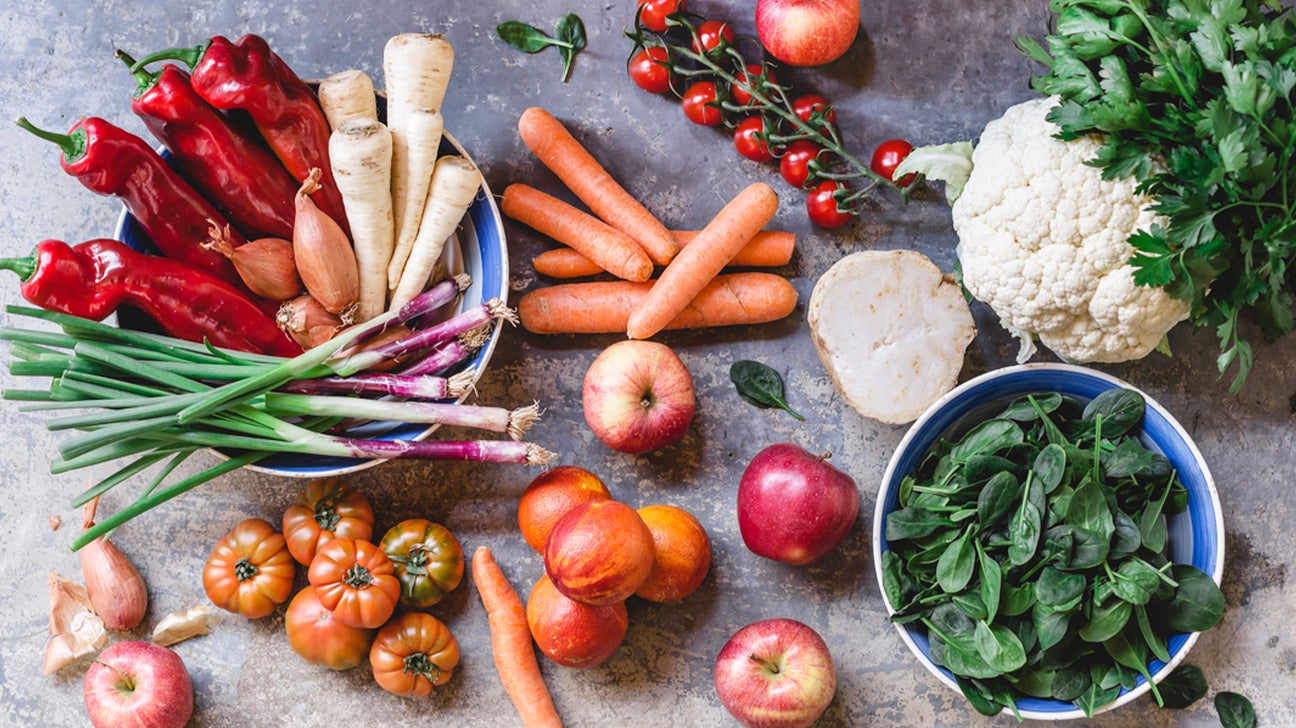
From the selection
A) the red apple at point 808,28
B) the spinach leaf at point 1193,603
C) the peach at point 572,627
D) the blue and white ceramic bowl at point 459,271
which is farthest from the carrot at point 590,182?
the spinach leaf at point 1193,603

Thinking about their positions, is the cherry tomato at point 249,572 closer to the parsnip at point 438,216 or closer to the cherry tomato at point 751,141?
the parsnip at point 438,216

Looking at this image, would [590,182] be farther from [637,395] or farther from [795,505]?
[795,505]

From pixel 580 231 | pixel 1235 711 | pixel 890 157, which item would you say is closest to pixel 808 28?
pixel 890 157

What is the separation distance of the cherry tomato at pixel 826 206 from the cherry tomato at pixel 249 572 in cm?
109

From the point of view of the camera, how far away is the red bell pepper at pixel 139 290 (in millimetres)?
1419

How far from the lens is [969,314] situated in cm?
165

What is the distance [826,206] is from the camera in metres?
1.65

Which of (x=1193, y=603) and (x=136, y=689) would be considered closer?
(x=1193, y=603)

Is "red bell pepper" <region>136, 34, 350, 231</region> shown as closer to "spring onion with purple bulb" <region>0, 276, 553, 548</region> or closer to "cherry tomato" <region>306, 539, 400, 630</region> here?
"spring onion with purple bulb" <region>0, 276, 553, 548</region>

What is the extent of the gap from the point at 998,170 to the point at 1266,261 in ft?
1.26

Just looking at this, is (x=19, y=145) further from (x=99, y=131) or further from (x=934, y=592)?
(x=934, y=592)

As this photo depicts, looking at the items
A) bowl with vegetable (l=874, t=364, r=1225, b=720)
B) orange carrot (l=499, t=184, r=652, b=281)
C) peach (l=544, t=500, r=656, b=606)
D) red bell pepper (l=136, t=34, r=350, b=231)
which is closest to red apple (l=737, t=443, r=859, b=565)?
bowl with vegetable (l=874, t=364, r=1225, b=720)

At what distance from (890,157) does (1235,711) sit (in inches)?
44.0

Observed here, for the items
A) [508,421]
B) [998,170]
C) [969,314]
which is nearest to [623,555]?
[508,421]
